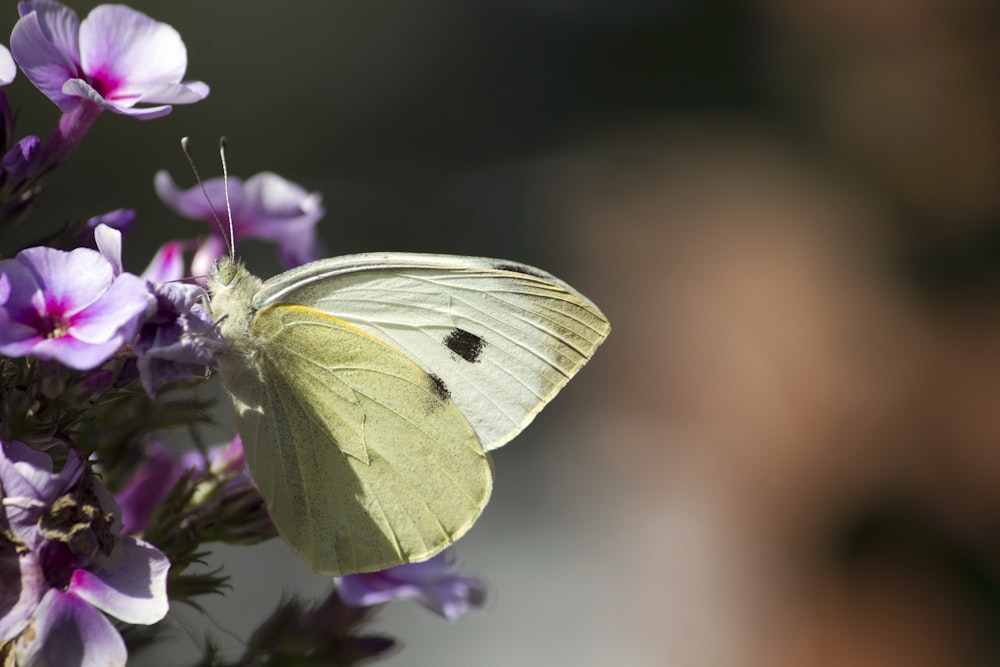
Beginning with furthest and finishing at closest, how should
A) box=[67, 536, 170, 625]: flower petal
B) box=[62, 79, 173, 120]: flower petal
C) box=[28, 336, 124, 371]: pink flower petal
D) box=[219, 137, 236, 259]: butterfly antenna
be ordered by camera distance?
box=[219, 137, 236, 259]: butterfly antenna → box=[62, 79, 173, 120]: flower petal → box=[67, 536, 170, 625]: flower petal → box=[28, 336, 124, 371]: pink flower petal

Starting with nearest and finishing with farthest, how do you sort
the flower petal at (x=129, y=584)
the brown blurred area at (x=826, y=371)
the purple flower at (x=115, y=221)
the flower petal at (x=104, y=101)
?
the flower petal at (x=129, y=584) → the flower petal at (x=104, y=101) → the purple flower at (x=115, y=221) → the brown blurred area at (x=826, y=371)

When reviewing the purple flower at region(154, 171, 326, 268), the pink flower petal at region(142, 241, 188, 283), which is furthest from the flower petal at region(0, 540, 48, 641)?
the purple flower at region(154, 171, 326, 268)

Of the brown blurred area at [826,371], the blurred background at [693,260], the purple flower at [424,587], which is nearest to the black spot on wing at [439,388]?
the purple flower at [424,587]

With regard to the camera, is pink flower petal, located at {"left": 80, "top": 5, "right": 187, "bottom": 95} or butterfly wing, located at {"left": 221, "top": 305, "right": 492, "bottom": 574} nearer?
pink flower petal, located at {"left": 80, "top": 5, "right": 187, "bottom": 95}

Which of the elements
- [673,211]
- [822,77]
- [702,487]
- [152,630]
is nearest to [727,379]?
[702,487]

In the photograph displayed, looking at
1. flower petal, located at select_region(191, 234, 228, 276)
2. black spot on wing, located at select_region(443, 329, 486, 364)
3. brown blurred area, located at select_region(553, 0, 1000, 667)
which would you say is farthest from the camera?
brown blurred area, located at select_region(553, 0, 1000, 667)

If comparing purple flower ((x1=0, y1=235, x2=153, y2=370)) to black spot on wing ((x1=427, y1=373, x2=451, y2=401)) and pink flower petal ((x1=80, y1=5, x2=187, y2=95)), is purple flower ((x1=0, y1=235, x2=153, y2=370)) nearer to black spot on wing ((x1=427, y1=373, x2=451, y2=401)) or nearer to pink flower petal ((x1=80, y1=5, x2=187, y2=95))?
pink flower petal ((x1=80, y1=5, x2=187, y2=95))

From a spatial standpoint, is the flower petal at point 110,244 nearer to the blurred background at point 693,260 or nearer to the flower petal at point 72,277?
the flower petal at point 72,277

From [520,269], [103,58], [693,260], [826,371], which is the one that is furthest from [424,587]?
[693,260]
